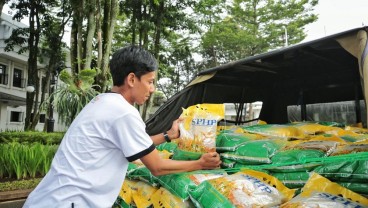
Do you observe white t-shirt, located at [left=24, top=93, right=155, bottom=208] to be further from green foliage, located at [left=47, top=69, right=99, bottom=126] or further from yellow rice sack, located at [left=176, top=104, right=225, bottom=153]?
green foliage, located at [left=47, top=69, right=99, bottom=126]

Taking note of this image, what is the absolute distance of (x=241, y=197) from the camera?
5.40ft

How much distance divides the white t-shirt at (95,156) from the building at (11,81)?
19.9 metres

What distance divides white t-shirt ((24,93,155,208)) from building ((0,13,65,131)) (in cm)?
1987

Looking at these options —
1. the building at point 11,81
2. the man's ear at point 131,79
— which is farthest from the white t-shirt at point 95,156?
the building at point 11,81

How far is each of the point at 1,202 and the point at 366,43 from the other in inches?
182

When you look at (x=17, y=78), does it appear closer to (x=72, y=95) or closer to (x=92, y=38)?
(x=92, y=38)

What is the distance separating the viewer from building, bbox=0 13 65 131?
20.5 meters

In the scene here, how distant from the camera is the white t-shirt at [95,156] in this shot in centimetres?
137

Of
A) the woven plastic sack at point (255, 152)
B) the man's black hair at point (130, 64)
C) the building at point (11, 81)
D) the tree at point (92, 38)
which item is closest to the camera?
the man's black hair at point (130, 64)

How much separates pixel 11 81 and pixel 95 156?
79.2ft

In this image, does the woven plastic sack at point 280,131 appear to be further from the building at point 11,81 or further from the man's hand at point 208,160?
the building at point 11,81

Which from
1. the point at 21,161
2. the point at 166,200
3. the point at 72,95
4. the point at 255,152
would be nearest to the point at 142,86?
the point at 166,200

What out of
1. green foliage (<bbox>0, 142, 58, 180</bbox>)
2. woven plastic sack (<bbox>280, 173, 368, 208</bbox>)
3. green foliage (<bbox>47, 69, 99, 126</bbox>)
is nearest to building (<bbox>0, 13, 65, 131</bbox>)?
green foliage (<bbox>47, 69, 99, 126</bbox>)

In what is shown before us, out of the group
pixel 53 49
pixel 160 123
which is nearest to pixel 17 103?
pixel 53 49
